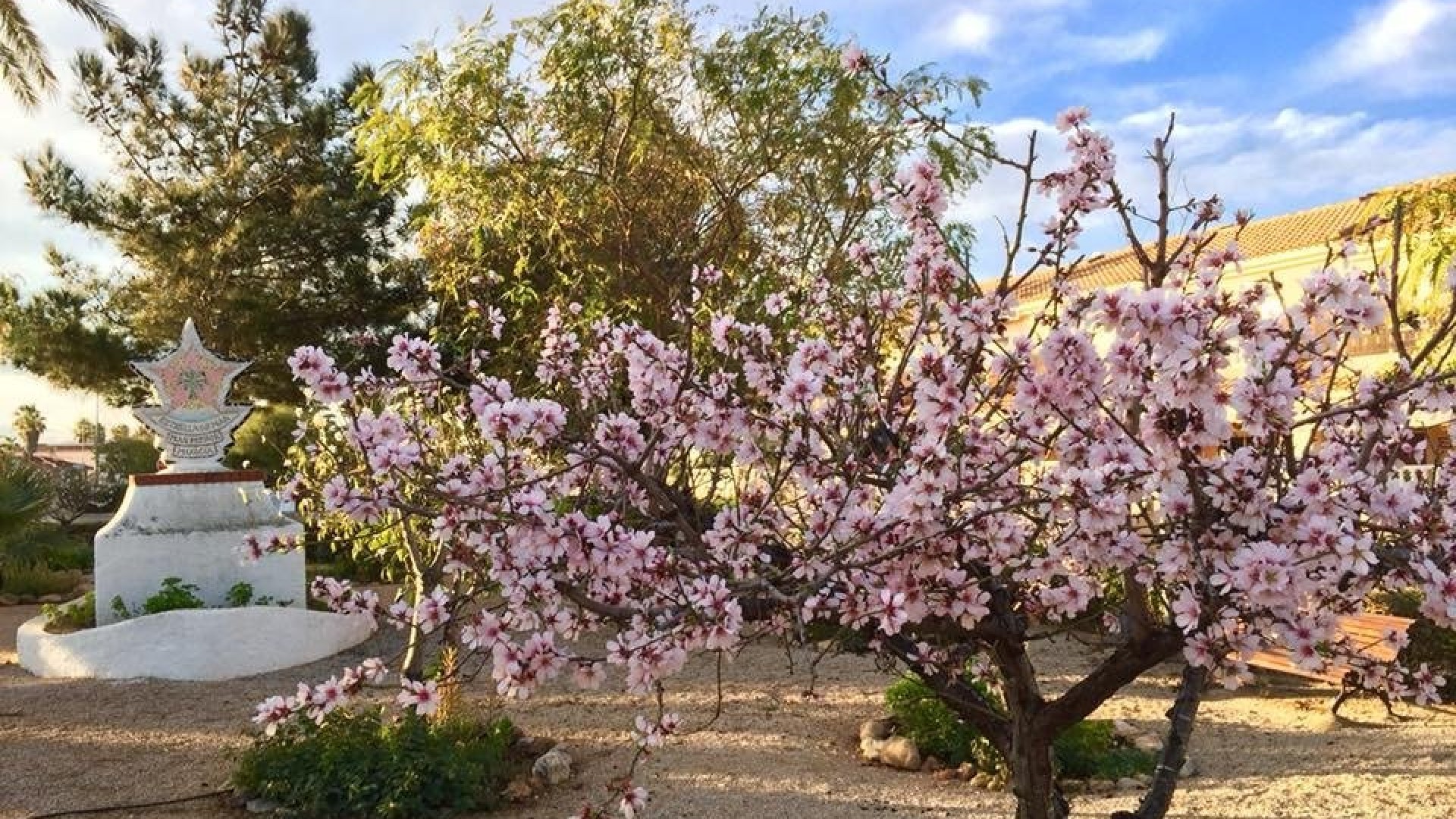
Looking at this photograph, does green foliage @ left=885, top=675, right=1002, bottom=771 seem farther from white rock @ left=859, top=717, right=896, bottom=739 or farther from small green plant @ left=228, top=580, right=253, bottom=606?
small green plant @ left=228, top=580, right=253, bottom=606

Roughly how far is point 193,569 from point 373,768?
205 inches

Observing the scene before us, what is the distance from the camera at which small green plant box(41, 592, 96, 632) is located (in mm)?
9688

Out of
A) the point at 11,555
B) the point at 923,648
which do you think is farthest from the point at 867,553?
the point at 11,555

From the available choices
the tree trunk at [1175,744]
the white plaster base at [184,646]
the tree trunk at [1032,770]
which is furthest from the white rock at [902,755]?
the white plaster base at [184,646]

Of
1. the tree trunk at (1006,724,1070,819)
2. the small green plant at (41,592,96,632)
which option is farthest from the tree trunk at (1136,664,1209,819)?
the small green plant at (41,592,96,632)

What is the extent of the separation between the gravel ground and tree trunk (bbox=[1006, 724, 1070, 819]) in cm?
205

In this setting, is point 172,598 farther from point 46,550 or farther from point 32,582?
point 32,582

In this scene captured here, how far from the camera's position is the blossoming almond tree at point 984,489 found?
7.91 feet

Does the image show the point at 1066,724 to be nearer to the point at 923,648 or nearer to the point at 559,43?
the point at 923,648

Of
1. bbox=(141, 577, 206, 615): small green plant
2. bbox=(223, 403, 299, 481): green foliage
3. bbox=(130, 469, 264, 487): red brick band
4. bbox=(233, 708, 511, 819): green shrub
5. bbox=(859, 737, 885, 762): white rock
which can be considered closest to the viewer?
bbox=(233, 708, 511, 819): green shrub

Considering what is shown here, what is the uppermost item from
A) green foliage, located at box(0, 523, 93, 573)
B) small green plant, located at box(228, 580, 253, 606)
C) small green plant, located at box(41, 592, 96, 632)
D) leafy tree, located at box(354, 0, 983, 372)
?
leafy tree, located at box(354, 0, 983, 372)

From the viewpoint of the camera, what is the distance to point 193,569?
979cm

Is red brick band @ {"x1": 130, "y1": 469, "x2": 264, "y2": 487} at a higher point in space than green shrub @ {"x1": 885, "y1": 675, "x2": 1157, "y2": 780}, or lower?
higher

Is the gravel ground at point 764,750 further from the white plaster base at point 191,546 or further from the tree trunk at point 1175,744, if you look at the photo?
the tree trunk at point 1175,744
